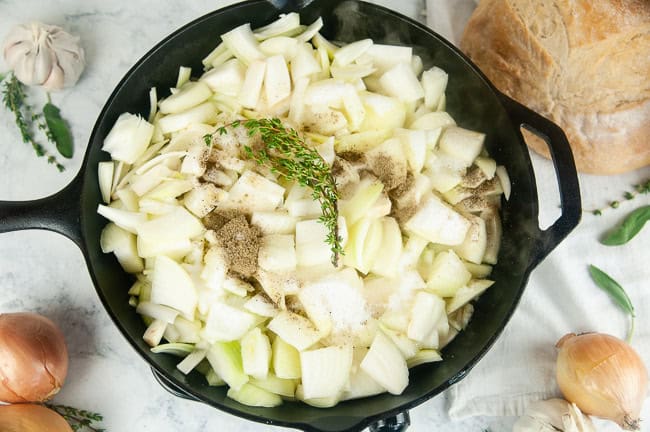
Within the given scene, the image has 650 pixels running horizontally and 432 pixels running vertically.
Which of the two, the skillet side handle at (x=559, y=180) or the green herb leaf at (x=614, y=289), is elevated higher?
the skillet side handle at (x=559, y=180)

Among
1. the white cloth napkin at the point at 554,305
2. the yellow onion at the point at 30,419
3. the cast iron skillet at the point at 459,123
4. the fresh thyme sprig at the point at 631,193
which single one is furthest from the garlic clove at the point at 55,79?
the fresh thyme sprig at the point at 631,193

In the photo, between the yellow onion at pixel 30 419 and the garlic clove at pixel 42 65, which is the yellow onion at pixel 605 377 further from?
the garlic clove at pixel 42 65

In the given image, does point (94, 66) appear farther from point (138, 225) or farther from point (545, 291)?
point (545, 291)

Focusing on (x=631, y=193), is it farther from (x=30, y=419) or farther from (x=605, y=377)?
(x=30, y=419)

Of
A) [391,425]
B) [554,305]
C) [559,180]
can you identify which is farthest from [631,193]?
[391,425]

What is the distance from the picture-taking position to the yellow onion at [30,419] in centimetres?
192

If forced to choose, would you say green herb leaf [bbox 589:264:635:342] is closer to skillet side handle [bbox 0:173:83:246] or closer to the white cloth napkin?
the white cloth napkin

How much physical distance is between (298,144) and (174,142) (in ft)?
1.22

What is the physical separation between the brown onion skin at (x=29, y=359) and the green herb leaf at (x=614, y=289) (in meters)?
1.66

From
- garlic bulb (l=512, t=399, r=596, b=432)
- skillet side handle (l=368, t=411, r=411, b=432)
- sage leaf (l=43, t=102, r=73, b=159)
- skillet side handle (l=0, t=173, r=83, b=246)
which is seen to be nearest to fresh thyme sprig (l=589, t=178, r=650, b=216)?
garlic bulb (l=512, t=399, r=596, b=432)

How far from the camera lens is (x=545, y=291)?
2148 millimetres

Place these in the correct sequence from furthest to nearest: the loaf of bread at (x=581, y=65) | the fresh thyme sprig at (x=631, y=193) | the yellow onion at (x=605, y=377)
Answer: the fresh thyme sprig at (x=631, y=193)
the yellow onion at (x=605, y=377)
the loaf of bread at (x=581, y=65)

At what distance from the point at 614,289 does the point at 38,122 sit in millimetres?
1900

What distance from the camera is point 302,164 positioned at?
5.57 ft
